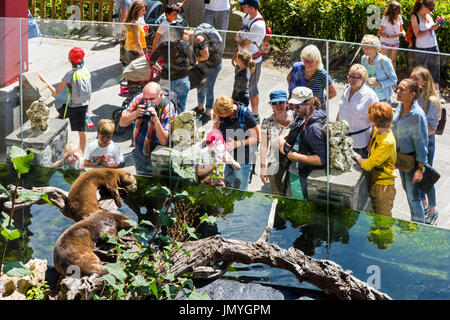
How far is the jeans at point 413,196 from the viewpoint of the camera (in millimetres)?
7703

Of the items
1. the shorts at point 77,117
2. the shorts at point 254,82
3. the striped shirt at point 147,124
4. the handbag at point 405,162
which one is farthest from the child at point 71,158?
the handbag at point 405,162

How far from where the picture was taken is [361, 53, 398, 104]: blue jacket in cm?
763

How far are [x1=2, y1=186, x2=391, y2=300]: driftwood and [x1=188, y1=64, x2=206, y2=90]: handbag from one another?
1726 mm

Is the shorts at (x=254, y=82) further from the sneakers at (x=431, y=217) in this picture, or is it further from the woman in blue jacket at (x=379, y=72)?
the sneakers at (x=431, y=217)

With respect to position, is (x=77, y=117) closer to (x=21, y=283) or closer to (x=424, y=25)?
(x=21, y=283)

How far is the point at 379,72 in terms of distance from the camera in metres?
7.69

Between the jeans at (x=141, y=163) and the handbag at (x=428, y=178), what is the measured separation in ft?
9.07

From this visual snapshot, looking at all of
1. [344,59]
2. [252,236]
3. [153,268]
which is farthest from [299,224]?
[153,268]

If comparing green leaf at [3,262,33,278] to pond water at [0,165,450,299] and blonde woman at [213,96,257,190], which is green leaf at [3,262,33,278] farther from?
blonde woman at [213,96,257,190]

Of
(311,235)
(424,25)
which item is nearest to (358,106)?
(311,235)

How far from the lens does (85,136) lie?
8.75 meters

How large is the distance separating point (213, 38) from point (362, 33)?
14.8ft

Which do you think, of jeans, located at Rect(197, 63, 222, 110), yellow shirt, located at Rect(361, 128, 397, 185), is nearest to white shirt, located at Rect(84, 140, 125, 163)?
jeans, located at Rect(197, 63, 222, 110)

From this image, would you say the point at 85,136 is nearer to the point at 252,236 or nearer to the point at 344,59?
the point at 252,236
